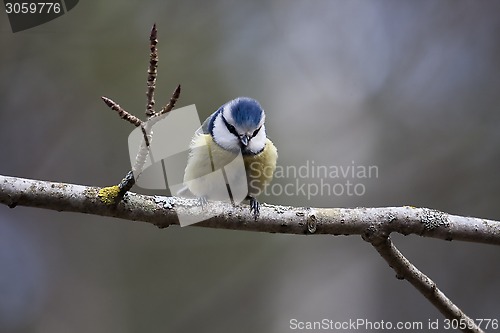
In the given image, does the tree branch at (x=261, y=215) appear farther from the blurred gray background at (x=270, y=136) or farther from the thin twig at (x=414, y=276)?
the blurred gray background at (x=270, y=136)

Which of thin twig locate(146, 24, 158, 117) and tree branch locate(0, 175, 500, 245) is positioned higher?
thin twig locate(146, 24, 158, 117)

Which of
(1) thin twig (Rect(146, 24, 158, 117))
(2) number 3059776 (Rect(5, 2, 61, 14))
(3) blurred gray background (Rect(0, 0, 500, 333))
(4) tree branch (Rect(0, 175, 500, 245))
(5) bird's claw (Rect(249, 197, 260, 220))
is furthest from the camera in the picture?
(3) blurred gray background (Rect(0, 0, 500, 333))

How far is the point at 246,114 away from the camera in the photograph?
202 cm

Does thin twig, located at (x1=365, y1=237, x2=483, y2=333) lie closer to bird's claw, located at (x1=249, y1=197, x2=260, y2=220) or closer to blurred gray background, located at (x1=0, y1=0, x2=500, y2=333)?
bird's claw, located at (x1=249, y1=197, x2=260, y2=220)

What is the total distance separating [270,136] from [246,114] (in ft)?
4.13

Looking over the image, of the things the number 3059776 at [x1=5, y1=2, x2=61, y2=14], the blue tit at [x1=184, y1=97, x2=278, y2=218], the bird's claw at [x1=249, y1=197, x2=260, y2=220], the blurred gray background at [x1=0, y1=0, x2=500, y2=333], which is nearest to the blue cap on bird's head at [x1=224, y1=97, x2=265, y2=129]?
the blue tit at [x1=184, y1=97, x2=278, y2=218]

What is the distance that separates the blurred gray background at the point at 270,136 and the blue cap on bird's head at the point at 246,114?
4.01 feet

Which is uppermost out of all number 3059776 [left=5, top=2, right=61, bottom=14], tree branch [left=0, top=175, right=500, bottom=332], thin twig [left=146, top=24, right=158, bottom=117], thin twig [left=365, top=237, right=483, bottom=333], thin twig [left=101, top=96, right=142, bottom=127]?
number 3059776 [left=5, top=2, right=61, bottom=14]

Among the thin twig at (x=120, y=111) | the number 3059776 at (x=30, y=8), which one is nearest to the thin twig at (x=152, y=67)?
the thin twig at (x=120, y=111)

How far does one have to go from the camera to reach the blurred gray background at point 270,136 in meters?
3.16

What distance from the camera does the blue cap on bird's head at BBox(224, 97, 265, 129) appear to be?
2012 millimetres

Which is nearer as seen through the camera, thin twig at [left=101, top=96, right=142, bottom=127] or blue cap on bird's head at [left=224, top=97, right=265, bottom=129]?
thin twig at [left=101, top=96, right=142, bottom=127]

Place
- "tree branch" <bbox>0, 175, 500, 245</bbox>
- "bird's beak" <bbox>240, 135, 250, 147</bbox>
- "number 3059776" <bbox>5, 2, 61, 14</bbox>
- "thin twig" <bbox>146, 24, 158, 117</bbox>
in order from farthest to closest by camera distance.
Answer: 1. "number 3059776" <bbox>5, 2, 61, 14</bbox>
2. "bird's beak" <bbox>240, 135, 250, 147</bbox>
3. "tree branch" <bbox>0, 175, 500, 245</bbox>
4. "thin twig" <bbox>146, 24, 158, 117</bbox>

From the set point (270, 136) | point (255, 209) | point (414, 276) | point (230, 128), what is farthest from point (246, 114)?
point (270, 136)
